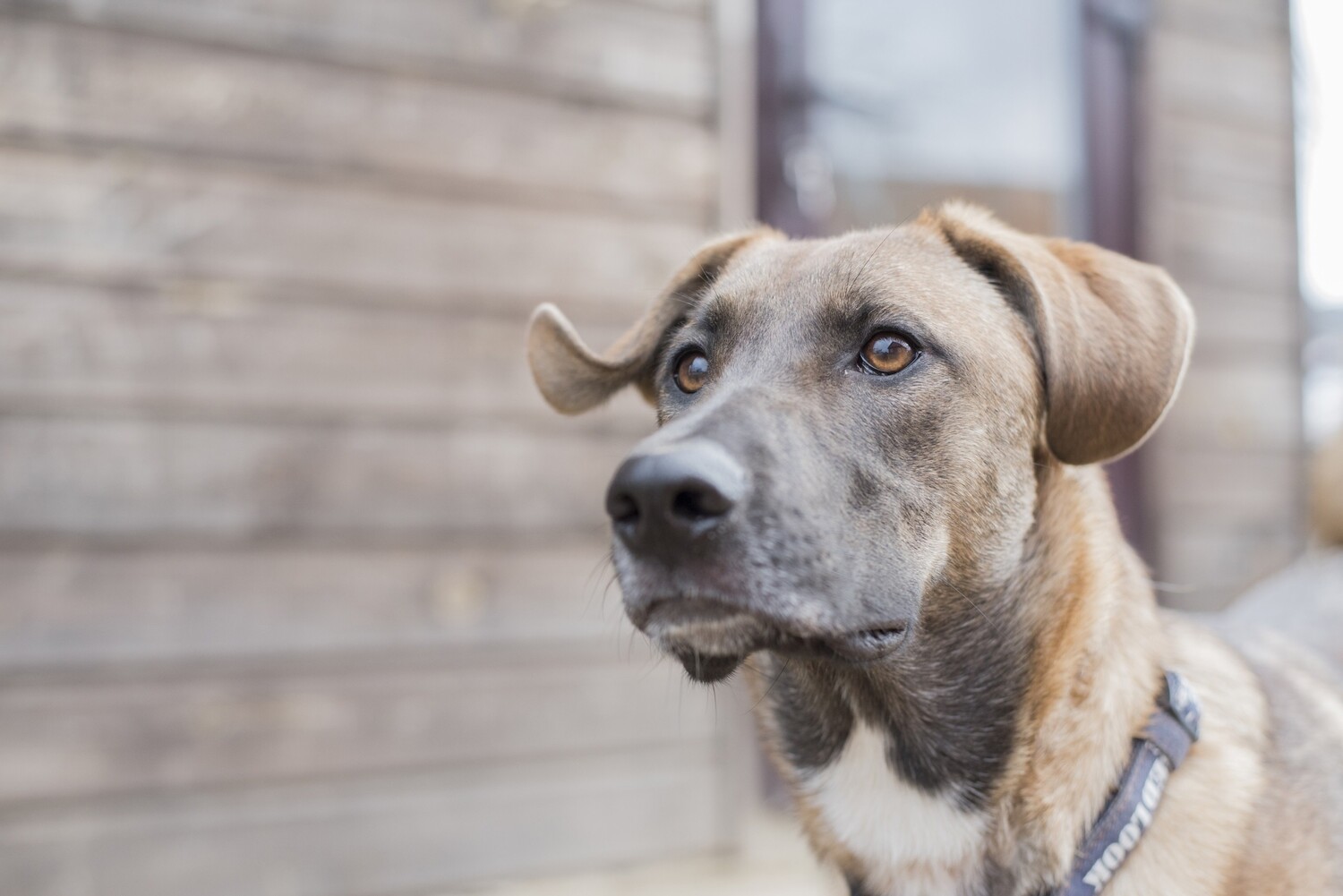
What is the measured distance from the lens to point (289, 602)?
9.62 ft

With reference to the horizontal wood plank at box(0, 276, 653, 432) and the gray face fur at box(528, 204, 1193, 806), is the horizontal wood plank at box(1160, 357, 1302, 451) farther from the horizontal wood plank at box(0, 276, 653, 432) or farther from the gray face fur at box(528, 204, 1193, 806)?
the gray face fur at box(528, 204, 1193, 806)

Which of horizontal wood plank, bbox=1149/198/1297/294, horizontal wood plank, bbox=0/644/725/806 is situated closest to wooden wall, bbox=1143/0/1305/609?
horizontal wood plank, bbox=1149/198/1297/294

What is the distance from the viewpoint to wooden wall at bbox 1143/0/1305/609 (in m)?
4.74

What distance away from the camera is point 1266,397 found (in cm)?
499

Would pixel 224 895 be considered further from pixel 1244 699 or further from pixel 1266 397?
pixel 1266 397

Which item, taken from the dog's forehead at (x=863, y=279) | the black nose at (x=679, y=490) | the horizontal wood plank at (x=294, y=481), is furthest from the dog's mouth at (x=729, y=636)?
the horizontal wood plank at (x=294, y=481)

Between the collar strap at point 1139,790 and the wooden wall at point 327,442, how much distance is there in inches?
76.8

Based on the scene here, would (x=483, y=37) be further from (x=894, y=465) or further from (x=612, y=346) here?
(x=894, y=465)

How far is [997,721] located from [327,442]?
2.06 metres

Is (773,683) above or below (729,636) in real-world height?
below

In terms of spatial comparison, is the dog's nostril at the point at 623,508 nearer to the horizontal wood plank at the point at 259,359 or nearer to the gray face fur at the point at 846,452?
the gray face fur at the point at 846,452

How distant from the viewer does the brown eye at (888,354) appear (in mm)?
1641

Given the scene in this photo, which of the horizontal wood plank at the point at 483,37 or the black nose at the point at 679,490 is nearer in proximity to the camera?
the black nose at the point at 679,490

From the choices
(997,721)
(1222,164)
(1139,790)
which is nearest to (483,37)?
(997,721)
